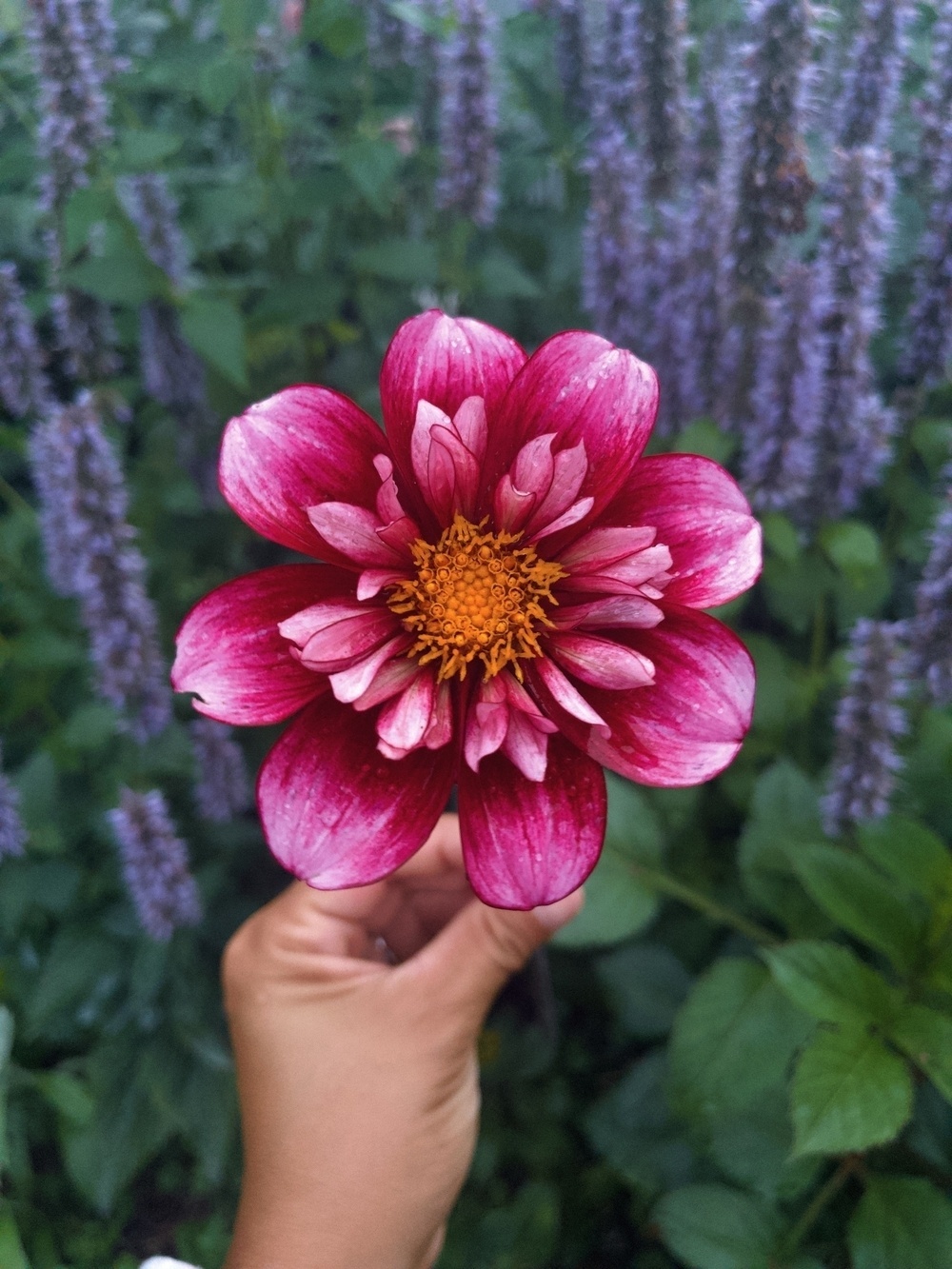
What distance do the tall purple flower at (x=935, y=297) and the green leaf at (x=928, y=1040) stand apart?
852 mm

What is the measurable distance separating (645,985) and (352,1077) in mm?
663

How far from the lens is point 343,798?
62 cm

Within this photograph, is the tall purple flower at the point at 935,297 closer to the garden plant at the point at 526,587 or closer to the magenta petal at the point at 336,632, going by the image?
the garden plant at the point at 526,587

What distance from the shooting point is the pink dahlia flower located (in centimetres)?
59

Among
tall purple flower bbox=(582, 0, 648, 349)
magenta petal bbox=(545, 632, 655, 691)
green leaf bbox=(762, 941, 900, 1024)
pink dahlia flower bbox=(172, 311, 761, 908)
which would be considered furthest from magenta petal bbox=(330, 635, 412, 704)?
tall purple flower bbox=(582, 0, 648, 349)

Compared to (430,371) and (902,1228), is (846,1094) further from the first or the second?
(430,371)

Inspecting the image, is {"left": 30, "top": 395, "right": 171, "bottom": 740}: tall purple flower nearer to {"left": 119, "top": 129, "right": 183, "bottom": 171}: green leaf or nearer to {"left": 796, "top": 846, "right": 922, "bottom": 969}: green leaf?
{"left": 119, "top": 129, "right": 183, "bottom": 171}: green leaf

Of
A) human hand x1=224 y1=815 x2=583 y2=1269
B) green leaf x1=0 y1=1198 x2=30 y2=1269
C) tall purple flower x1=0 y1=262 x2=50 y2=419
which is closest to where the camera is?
green leaf x1=0 y1=1198 x2=30 y2=1269

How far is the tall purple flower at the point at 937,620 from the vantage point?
1.12m

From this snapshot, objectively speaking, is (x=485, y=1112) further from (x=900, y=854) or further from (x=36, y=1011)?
(x=900, y=854)

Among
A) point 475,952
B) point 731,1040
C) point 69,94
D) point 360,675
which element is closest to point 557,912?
point 475,952

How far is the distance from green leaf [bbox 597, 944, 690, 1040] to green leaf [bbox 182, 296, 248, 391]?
3.31 ft

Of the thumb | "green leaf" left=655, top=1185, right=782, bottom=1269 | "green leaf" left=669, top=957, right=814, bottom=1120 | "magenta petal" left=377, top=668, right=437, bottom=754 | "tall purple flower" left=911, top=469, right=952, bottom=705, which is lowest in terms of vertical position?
"green leaf" left=655, top=1185, right=782, bottom=1269

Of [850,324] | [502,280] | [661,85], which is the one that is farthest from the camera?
[502,280]
